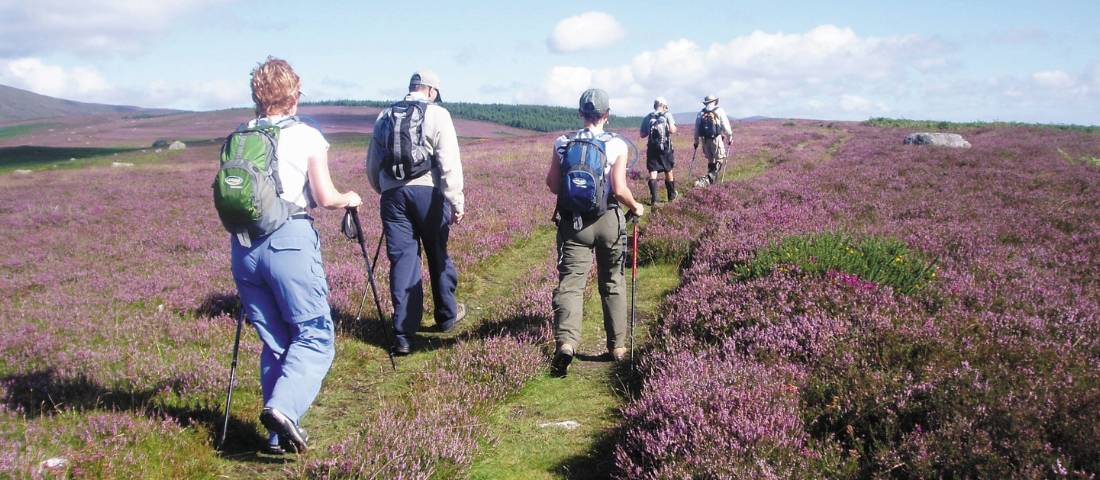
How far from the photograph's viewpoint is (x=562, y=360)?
5.35 metres

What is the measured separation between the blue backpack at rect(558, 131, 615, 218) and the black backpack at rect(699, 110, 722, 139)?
1063cm

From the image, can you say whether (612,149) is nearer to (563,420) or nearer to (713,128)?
(563,420)

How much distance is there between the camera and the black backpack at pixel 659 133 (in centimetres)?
1350

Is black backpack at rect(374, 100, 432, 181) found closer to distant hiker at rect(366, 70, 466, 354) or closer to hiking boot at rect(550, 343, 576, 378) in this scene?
distant hiker at rect(366, 70, 466, 354)

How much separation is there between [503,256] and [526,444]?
19.6 ft

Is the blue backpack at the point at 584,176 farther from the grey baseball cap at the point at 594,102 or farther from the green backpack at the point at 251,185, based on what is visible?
the green backpack at the point at 251,185

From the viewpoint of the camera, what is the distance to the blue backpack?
5.04 m

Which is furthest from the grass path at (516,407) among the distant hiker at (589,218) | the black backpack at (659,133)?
the black backpack at (659,133)

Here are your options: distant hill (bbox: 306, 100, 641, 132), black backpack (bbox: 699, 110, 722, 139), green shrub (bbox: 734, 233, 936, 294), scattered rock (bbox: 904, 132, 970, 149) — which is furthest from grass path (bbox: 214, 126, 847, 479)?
distant hill (bbox: 306, 100, 641, 132)

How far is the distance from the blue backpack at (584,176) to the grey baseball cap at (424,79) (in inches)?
54.4

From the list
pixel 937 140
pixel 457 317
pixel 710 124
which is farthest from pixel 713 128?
pixel 937 140

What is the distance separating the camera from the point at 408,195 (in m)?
5.77

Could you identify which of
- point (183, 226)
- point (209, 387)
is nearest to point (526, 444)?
point (209, 387)

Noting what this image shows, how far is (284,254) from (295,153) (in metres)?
0.61
